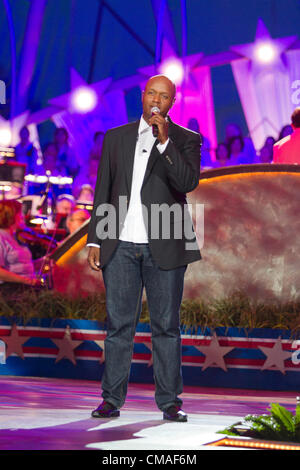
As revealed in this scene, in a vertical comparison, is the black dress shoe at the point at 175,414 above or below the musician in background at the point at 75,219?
below

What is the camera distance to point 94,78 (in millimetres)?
11750

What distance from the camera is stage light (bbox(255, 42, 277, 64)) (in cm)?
1120

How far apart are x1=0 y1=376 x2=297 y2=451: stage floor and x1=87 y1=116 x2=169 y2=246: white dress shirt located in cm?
74

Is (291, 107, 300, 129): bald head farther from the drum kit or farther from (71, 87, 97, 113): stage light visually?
(71, 87, 97, 113): stage light

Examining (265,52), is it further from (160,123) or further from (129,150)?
(160,123)

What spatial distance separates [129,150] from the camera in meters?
3.19

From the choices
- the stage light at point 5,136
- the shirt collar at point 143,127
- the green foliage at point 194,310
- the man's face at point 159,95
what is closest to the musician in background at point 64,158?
the stage light at point 5,136

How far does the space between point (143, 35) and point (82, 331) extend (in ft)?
25.3

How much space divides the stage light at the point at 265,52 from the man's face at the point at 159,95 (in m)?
8.51

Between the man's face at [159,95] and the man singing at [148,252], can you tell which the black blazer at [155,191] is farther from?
the man's face at [159,95]

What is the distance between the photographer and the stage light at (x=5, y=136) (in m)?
10.8

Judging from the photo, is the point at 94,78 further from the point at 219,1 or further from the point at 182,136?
the point at 182,136

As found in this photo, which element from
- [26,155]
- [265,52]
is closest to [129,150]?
[26,155]
